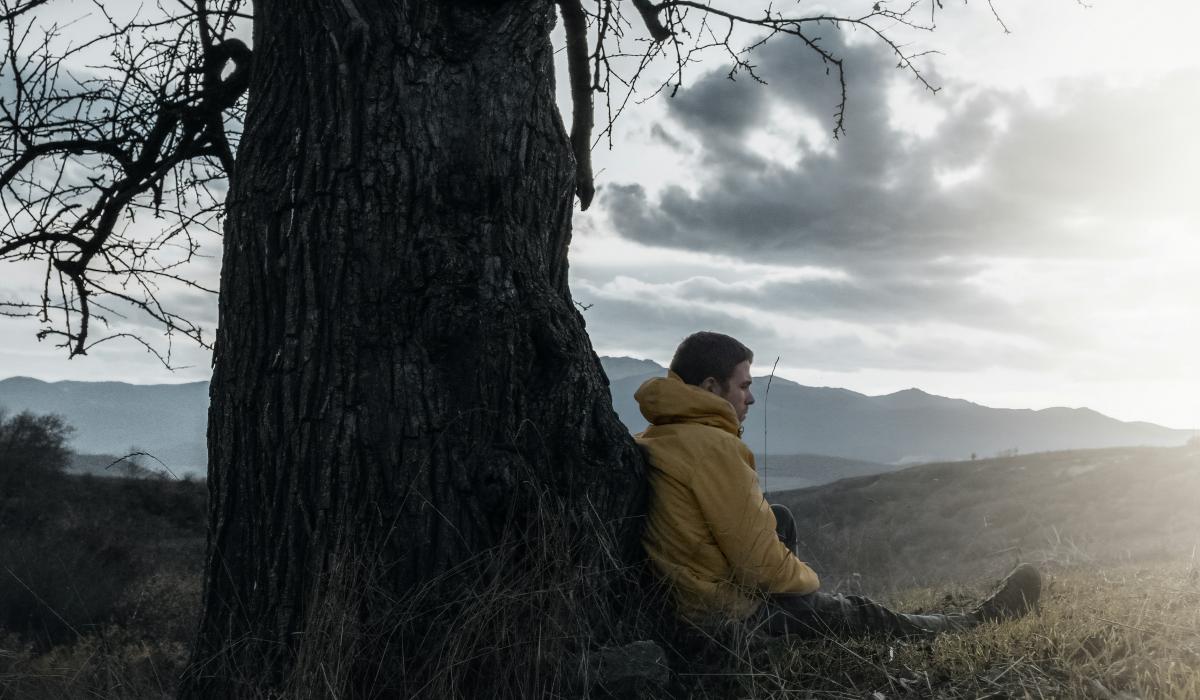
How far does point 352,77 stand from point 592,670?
2.32 metres

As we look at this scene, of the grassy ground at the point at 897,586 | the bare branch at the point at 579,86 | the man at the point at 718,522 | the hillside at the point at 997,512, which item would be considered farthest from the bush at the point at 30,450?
the man at the point at 718,522

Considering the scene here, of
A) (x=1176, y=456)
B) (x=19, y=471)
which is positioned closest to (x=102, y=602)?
(x=19, y=471)

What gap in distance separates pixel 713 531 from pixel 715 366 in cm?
72

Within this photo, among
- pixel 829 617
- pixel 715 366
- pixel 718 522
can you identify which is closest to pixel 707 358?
pixel 715 366

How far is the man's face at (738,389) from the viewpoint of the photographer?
3717 mm

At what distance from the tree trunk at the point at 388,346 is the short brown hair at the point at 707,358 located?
463mm

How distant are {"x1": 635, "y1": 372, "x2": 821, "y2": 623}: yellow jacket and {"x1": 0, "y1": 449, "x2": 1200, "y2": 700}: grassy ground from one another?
0.21m

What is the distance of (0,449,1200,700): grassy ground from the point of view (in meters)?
2.85

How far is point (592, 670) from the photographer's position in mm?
2742

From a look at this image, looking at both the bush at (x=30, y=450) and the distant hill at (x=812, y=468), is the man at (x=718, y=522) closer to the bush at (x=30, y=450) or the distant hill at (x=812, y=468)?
the bush at (x=30, y=450)

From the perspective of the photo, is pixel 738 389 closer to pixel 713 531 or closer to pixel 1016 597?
pixel 713 531

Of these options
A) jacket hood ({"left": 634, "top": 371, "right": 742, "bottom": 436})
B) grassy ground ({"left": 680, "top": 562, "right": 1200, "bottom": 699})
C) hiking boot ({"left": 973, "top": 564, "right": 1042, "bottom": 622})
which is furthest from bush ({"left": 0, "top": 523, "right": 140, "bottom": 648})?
hiking boot ({"left": 973, "top": 564, "right": 1042, "bottom": 622})

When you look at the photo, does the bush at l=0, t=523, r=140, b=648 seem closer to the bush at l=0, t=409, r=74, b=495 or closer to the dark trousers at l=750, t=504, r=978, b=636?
the bush at l=0, t=409, r=74, b=495

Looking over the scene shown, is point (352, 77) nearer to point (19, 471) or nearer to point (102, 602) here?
point (102, 602)
